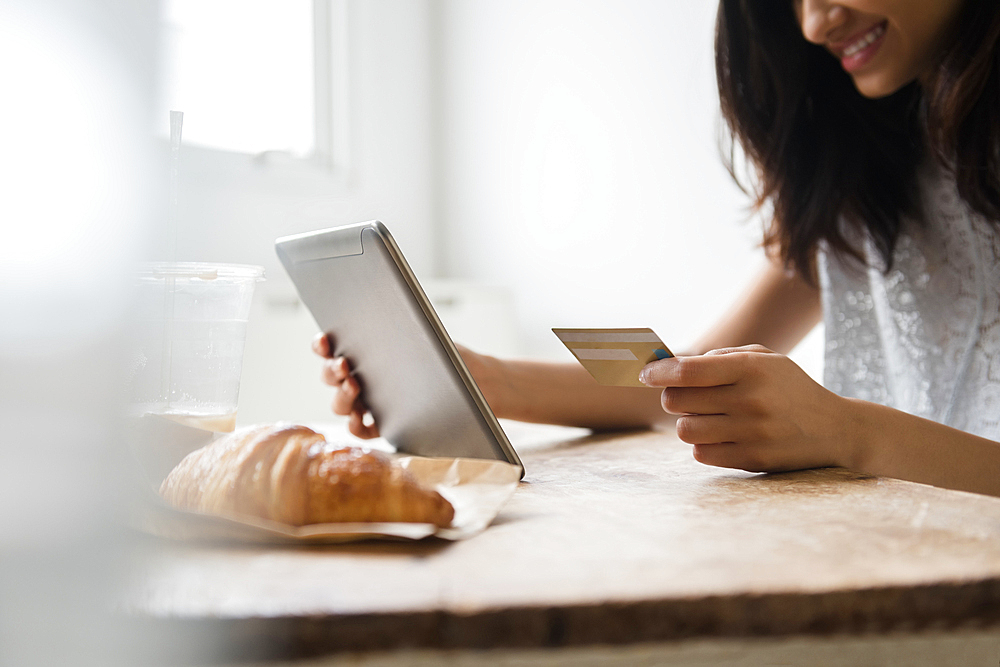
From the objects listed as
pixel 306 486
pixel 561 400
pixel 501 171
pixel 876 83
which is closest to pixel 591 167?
pixel 501 171

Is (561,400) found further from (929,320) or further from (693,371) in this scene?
(929,320)

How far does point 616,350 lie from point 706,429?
9 centimetres

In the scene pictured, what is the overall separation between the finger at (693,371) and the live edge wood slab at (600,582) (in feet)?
0.45

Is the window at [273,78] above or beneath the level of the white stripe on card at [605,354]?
above

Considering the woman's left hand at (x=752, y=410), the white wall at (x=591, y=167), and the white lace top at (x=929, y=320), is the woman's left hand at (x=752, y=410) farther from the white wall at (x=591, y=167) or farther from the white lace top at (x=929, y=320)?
the white wall at (x=591, y=167)

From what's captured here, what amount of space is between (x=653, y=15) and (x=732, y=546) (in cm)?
177

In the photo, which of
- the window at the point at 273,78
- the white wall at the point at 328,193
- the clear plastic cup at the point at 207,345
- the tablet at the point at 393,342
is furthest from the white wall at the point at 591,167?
the clear plastic cup at the point at 207,345

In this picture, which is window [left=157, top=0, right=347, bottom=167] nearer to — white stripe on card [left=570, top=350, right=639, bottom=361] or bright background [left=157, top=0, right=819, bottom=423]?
bright background [left=157, top=0, right=819, bottom=423]

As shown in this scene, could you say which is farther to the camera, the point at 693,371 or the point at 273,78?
the point at 273,78

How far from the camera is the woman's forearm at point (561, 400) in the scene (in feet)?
2.65

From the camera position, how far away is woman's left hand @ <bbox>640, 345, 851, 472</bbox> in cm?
49

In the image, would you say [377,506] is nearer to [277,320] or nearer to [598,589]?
[598,589]

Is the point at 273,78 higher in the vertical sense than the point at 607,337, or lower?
higher

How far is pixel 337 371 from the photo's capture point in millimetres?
696
